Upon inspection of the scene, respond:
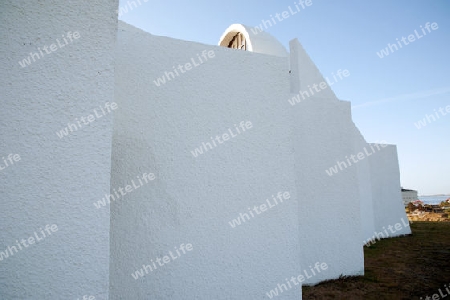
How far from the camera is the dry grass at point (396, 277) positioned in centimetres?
482

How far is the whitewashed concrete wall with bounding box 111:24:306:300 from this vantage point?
127 inches

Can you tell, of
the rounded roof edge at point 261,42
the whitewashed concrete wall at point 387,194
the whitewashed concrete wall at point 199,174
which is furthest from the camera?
the whitewashed concrete wall at point 387,194

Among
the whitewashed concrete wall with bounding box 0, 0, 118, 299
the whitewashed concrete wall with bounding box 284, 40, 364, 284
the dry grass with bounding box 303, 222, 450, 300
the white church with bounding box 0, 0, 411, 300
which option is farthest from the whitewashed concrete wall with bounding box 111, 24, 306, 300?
the dry grass with bounding box 303, 222, 450, 300

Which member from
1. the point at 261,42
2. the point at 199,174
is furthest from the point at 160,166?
the point at 261,42

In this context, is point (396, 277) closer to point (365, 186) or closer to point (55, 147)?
point (365, 186)

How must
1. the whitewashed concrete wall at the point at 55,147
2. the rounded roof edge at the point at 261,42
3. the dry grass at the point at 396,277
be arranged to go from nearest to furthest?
the whitewashed concrete wall at the point at 55,147 < the dry grass at the point at 396,277 < the rounded roof edge at the point at 261,42

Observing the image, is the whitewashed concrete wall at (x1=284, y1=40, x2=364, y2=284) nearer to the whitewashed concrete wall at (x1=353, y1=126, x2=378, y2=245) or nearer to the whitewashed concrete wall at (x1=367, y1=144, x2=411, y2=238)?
the whitewashed concrete wall at (x1=353, y1=126, x2=378, y2=245)

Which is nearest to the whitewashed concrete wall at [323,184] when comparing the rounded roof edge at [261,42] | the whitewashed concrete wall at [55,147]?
the rounded roof edge at [261,42]

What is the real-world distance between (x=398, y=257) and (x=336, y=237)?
3.40m

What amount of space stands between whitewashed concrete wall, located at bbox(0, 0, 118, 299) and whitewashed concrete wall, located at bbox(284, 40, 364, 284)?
4208 mm

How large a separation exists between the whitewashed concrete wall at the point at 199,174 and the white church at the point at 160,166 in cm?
2

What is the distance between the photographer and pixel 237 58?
400 centimetres

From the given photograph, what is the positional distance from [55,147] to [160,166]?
1.66m

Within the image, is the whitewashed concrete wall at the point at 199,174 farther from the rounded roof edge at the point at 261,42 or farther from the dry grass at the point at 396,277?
the rounded roof edge at the point at 261,42
